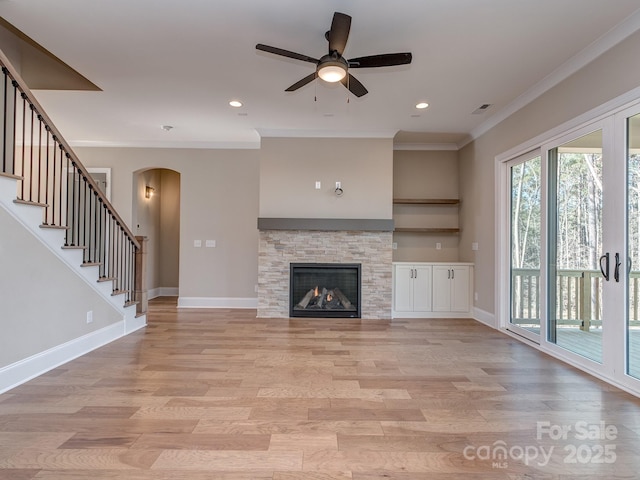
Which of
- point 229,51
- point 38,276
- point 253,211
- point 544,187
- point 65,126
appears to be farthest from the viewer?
point 253,211

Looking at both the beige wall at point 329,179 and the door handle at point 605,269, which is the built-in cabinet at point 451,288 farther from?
the door handle at point 605,269

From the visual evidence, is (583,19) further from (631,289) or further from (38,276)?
(38,276)

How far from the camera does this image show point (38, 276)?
Answer: 9.37 feet

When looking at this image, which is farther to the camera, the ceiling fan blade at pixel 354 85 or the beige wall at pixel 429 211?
the beige wall at pixel 429 211

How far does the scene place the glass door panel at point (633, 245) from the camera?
265 cm

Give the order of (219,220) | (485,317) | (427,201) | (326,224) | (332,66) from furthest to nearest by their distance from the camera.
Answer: (219,220)
(427,201)
(326,224)
(485,317)
(332,66)

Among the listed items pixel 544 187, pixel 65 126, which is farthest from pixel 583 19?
pixel 65 126

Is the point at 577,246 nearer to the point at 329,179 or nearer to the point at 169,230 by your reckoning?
the point at 329,179

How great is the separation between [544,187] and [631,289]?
4.69ft

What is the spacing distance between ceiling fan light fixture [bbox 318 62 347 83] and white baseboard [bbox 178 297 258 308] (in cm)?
423

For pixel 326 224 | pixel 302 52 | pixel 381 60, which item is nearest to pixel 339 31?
pixel 381 60

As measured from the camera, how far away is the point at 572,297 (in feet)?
11.0

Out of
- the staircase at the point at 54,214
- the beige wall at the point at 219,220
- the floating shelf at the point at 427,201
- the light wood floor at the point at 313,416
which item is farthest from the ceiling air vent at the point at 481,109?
the staircase at the point at 54,214

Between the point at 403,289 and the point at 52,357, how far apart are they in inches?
173
